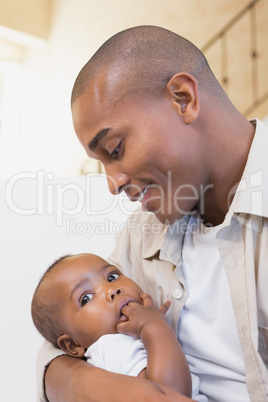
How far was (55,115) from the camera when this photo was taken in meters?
8.01

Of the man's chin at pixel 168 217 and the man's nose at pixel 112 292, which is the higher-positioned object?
the man's chin at pixel 168 217

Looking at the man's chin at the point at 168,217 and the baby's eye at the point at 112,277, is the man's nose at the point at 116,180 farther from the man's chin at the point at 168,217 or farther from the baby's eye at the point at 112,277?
the baby's eye at the point at 112,277

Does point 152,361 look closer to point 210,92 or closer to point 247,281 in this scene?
point 247,281

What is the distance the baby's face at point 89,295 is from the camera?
Answer: 4.24 feet

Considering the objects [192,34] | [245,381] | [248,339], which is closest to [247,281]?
[248,339]

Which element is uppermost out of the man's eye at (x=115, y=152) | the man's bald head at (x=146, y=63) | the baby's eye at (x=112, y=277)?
the man's bald head at (x=146, y=63)

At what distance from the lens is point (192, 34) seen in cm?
650

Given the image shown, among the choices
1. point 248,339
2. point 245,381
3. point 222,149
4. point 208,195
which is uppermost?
point 222,149

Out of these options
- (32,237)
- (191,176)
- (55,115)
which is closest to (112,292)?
(191,176)

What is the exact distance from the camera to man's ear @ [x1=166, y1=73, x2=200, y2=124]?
47.7 inches

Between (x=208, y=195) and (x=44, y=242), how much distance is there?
911 mm

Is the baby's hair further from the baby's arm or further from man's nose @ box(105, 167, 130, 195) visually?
man's nose @ box(105, 167, 130, 195)

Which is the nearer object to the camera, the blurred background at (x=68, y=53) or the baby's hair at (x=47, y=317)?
the baby's hair at (x=47, y=317)

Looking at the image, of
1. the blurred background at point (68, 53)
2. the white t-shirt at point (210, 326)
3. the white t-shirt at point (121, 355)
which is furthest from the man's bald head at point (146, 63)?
the blurred background at point (68, 53)
